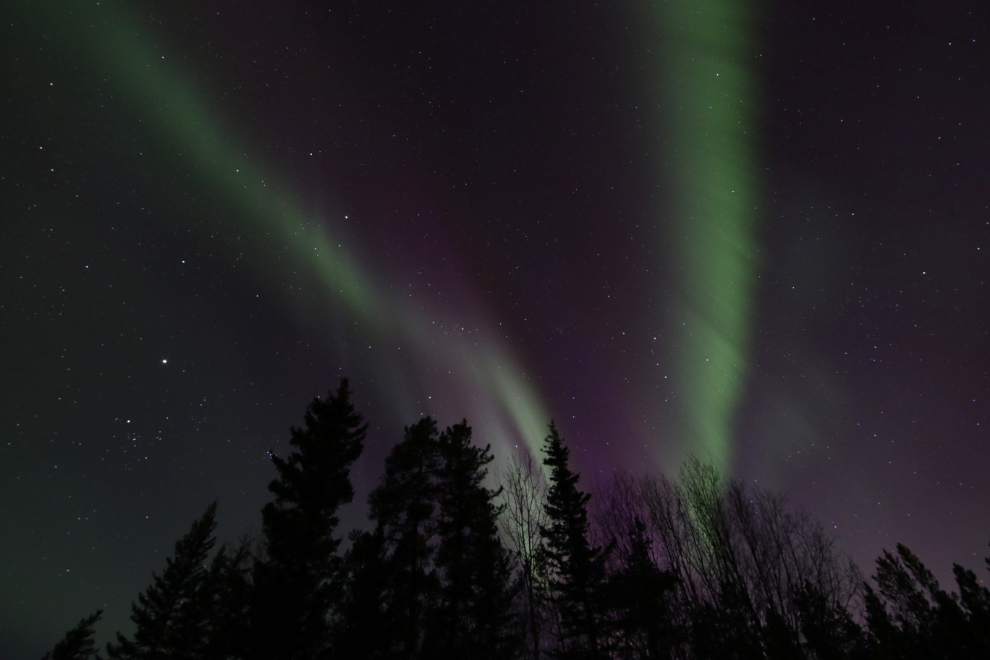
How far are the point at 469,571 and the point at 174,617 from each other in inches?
689

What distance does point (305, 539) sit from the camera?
509 inches

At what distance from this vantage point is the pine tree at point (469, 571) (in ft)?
50.6

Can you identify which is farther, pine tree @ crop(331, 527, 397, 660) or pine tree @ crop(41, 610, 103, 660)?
pine tree @ crop(41, 610, 103, 660)

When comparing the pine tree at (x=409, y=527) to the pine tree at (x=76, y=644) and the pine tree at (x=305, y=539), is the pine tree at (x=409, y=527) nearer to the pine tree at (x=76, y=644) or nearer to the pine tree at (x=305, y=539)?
the pine tree at (x=305, y=539)

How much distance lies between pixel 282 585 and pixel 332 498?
2.66 m

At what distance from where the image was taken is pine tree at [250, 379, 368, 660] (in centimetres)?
1177

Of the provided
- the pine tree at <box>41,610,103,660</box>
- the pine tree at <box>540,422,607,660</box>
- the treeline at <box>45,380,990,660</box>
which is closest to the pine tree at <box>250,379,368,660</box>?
the treeline at <box>45,380,990,660</box>

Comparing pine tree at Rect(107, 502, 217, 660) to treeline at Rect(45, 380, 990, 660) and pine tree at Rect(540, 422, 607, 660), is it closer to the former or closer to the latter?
treeline at Rect(45, 380, 990, 660)

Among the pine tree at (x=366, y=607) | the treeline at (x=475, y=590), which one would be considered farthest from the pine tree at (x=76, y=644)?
the pine tree at (x=366, y=607)

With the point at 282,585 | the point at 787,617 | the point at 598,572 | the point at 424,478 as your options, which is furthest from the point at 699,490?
the point at 282,585

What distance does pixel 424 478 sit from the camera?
17.1 meters

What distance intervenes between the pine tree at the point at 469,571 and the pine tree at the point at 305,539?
421 cm

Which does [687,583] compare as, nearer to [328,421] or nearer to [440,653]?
[440,653]

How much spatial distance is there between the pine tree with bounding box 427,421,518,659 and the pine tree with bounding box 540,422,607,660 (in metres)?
3.08
